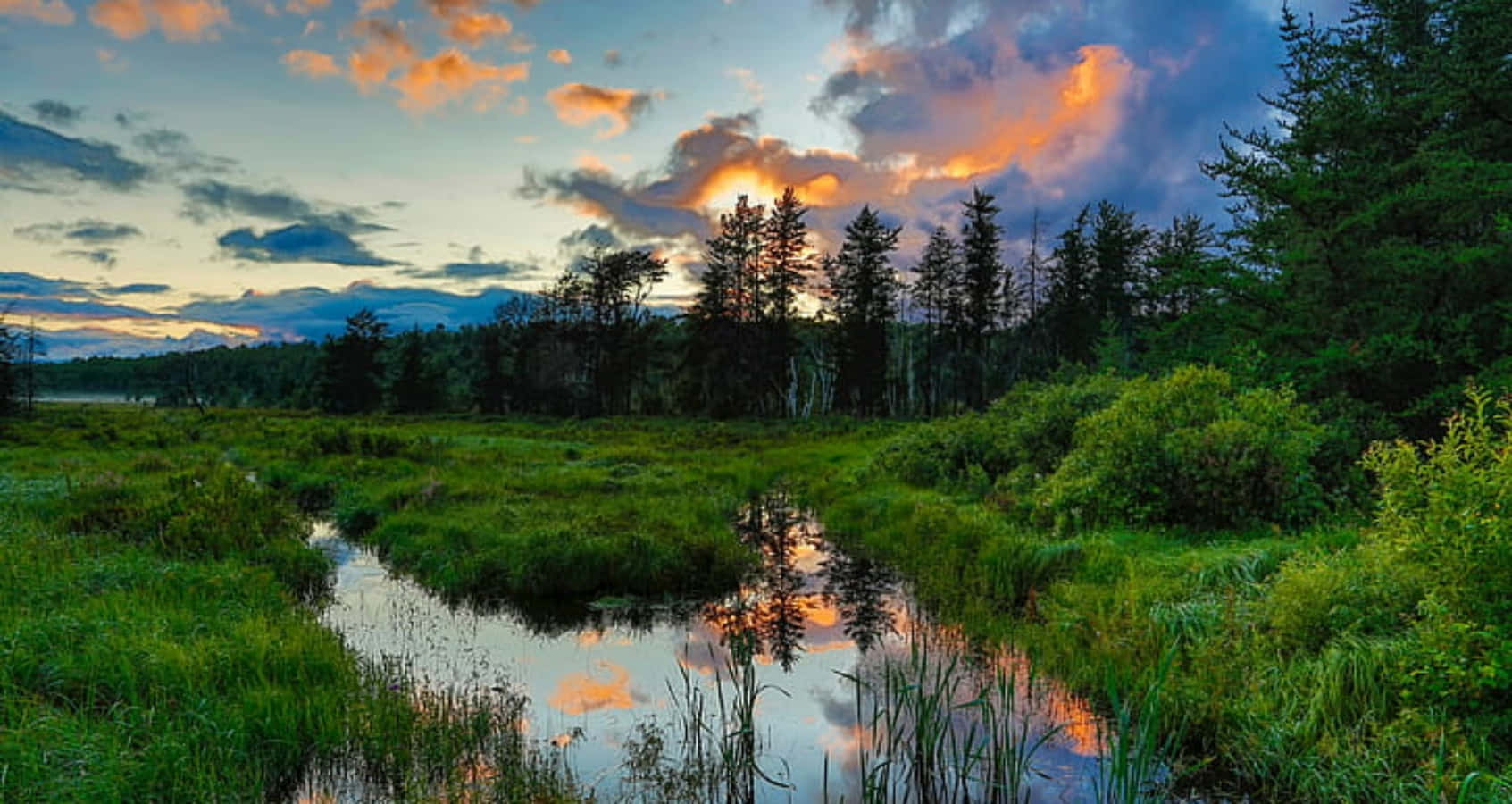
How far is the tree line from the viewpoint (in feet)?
57.6

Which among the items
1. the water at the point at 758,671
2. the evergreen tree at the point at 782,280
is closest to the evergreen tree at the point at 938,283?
the evergreen tree at the point at 782,280

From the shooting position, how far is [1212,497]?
41.5ft

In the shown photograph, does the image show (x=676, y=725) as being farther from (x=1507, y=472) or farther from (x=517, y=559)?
(x=1507, y=472)

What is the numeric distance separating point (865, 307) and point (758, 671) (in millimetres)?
58838

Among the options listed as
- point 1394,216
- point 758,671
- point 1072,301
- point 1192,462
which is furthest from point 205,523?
point 1072,301

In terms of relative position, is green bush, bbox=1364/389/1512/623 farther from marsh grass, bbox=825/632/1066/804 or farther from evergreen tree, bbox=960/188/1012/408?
evergreen tree, bbox=960/188/1012/408

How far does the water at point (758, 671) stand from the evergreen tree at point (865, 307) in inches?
2057

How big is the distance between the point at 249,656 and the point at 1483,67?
2765cm

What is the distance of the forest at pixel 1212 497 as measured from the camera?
6.17 m

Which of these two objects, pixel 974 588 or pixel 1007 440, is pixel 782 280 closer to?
pixel 1007 440

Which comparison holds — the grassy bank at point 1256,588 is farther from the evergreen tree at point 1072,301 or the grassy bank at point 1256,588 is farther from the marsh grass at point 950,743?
the evergreen tree at point 1072,301

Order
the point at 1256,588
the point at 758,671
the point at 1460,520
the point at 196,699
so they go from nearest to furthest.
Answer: the point at 1460,520, the point at 196,699, the point at 1256,588, the point at 758,671

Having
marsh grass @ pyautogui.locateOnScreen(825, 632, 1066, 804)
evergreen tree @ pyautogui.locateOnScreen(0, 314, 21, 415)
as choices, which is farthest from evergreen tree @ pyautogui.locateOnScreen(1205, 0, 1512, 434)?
evergreen tree @ pyautogui.locateOnScreen(0, 314, 21, 415)

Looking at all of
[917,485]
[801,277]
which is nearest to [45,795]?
[917,485]
